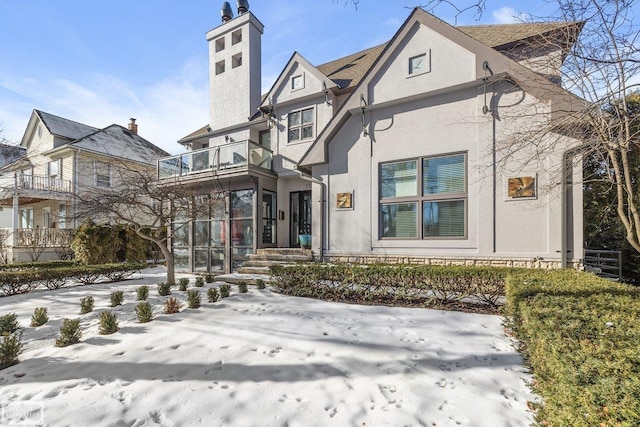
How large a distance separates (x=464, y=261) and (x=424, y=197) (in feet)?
6.98

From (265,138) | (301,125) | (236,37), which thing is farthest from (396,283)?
(236,37)

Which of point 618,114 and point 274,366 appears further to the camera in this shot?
point 618,114

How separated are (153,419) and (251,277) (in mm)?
7075

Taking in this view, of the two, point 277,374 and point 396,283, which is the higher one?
point 396,283

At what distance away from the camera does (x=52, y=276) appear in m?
9.89

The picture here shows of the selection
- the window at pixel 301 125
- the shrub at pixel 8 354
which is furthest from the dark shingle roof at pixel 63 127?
the shrub at pixel 8 354

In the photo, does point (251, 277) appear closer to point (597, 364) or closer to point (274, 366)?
point (274, 366)

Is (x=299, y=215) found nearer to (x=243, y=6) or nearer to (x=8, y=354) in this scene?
(x=8, y=354)

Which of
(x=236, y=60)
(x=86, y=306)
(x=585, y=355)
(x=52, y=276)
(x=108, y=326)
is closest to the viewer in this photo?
(x=585, y=355)

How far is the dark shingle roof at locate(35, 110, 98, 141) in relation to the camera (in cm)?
2037

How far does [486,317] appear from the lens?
214 inches

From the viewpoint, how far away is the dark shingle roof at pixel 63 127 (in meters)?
20.4

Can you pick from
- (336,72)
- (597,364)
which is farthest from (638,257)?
(336,72)

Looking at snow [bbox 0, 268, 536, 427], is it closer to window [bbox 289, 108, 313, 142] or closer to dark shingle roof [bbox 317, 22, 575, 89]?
dark shingle roof [bbox 317, 22, 575, 89]
